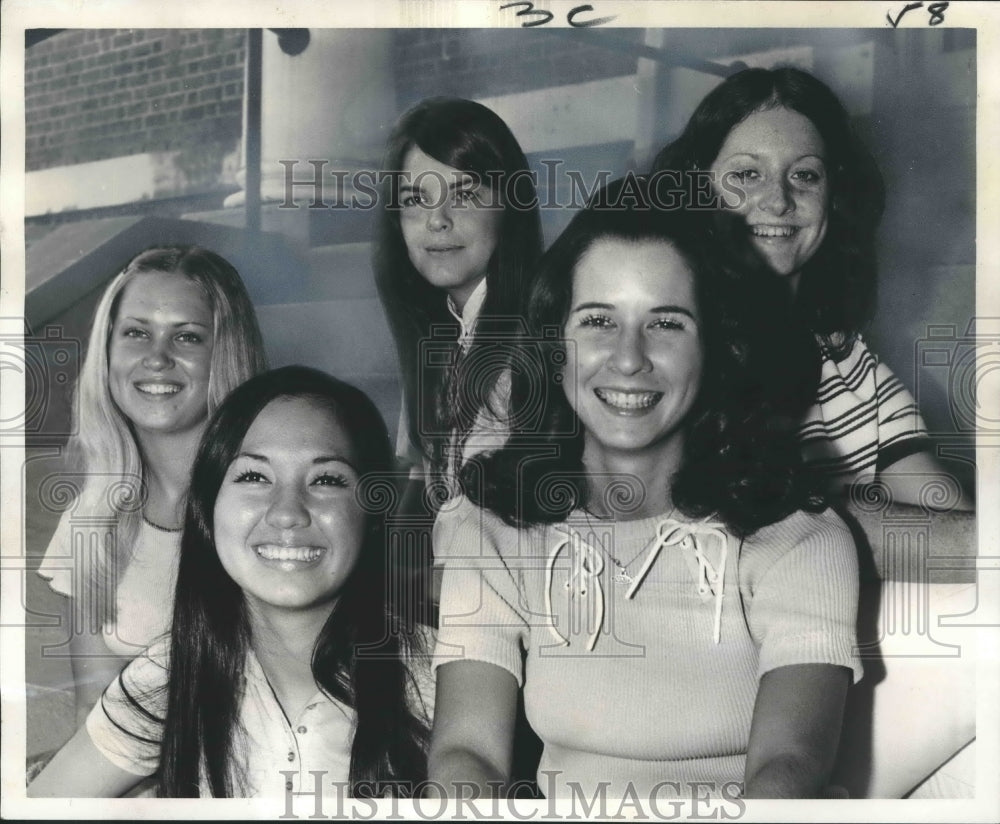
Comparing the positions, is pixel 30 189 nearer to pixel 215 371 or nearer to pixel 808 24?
pixel 215 371

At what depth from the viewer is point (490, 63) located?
2430mm

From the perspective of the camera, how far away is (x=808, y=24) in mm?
2432

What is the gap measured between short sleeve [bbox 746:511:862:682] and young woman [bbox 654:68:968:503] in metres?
0.15

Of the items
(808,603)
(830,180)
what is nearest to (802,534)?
(808,603)

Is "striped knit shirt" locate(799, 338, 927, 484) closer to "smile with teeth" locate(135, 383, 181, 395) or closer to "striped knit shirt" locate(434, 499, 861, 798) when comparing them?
"striped knit shirt" locate(434, 499, 861, 798)

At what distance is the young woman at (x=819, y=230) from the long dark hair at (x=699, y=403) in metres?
0.06

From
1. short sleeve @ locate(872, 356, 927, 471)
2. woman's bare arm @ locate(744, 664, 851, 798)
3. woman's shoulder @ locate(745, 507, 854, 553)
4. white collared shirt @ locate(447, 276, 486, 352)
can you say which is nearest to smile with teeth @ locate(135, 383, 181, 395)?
white collared shirt @ locate(447, 276, 486, 352)

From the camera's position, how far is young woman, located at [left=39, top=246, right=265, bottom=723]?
2.43m

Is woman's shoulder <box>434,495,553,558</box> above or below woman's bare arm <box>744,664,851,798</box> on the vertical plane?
above

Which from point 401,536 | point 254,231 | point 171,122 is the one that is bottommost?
point 401,536

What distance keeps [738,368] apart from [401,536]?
2.66 feet

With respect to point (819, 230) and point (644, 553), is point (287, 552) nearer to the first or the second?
point (644, 553)

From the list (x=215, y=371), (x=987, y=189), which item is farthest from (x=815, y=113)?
(x=215, y=371)

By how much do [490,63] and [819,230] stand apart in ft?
2.66
